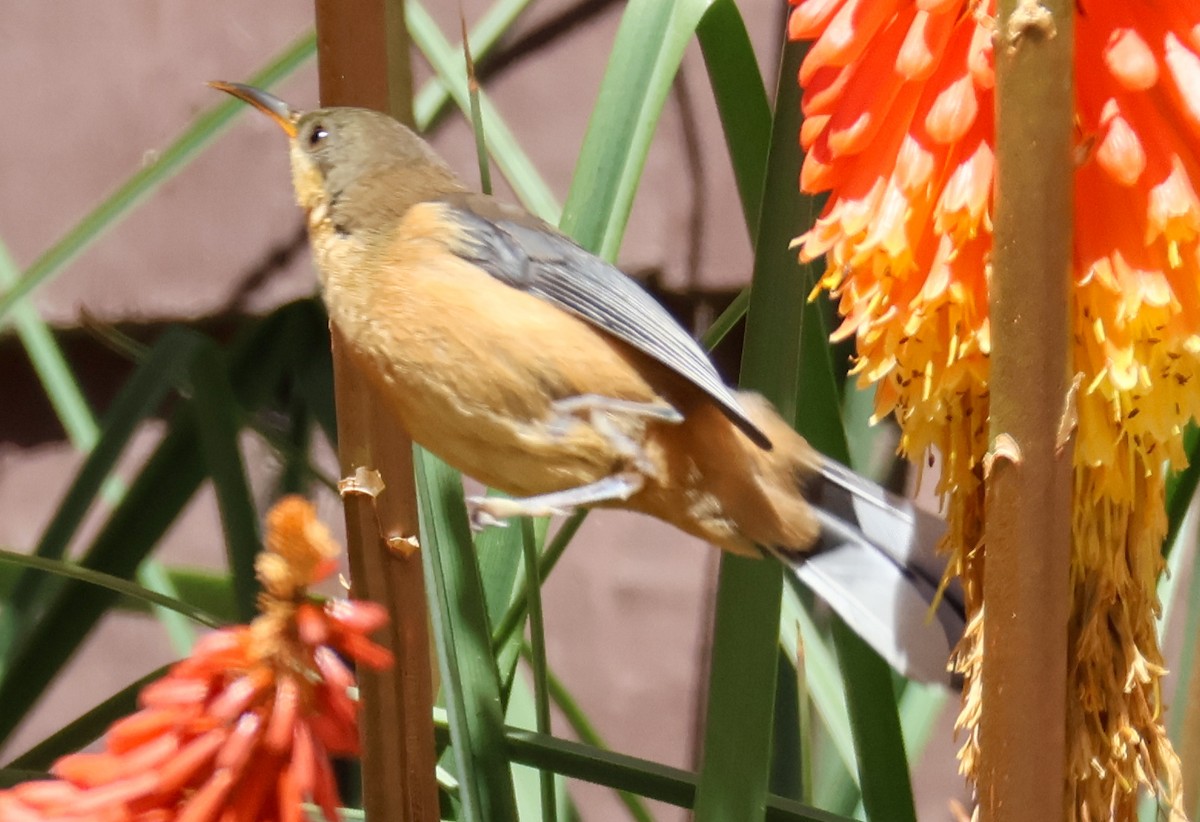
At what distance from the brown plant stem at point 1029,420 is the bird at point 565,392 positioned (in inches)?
6.3

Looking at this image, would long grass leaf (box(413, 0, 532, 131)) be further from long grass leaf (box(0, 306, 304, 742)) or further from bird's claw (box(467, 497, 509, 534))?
bird's claw (box(467, 497, 509, 534))

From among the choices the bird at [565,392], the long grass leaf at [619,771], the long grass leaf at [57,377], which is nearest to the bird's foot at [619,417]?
the bird at [565,392]

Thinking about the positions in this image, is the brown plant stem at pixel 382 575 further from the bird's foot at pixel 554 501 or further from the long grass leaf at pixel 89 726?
the long grass leaf at pixel 89 726

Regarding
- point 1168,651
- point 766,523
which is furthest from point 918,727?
point 1168,651

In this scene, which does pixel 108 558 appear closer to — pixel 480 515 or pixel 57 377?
pixel 57 377

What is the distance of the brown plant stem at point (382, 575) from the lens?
0.30 metres

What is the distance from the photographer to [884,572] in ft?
1.52

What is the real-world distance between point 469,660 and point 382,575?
0.53 ft

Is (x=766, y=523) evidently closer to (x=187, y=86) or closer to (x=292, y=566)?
(x=292, y=566)

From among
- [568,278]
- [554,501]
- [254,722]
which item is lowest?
[254,722]

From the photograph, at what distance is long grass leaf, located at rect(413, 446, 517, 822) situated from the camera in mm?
430

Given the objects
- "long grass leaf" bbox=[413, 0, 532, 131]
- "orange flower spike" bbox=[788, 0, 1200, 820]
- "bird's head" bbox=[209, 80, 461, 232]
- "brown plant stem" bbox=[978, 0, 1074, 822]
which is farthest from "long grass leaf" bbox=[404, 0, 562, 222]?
"brown plant stem" bbox=[978, 0, 1074, 822]

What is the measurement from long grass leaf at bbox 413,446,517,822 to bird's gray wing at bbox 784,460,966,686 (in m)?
0.11

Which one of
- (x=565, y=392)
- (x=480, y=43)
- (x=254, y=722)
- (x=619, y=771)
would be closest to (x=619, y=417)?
(x=565, y=392)
